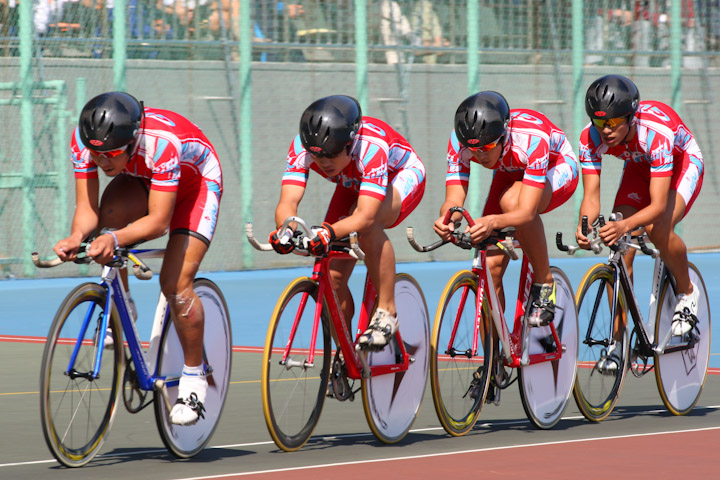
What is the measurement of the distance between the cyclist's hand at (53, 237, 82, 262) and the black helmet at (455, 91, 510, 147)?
2167 millimetres

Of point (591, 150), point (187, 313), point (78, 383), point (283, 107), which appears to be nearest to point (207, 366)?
point (187, 313)

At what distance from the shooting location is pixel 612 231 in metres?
7.67

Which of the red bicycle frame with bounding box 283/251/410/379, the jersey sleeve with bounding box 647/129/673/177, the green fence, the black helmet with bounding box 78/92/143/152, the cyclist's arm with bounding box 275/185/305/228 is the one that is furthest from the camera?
the green fence

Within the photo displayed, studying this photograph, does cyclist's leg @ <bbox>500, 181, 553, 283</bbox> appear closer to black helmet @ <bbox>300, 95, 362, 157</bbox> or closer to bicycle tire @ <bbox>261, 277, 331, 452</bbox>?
black helmet @ <bbox>300, 95, 362, 157</bbox>

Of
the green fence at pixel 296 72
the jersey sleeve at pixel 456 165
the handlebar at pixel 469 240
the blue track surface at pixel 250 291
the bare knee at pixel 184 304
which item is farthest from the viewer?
the green fence at pixel 296 72

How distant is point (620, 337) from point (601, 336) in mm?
108

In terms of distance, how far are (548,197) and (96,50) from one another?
11645 mm

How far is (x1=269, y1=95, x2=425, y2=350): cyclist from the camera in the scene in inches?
268

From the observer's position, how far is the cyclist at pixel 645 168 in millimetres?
7852

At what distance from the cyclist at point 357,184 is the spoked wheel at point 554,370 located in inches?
40.2

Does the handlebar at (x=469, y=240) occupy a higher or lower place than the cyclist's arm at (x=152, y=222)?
lower

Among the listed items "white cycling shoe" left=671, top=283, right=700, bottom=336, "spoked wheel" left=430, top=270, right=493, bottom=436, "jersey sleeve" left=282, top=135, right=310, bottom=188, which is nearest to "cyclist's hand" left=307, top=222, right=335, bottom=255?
"jersey sleeve" left=282, top=135, right=310, bottom=188

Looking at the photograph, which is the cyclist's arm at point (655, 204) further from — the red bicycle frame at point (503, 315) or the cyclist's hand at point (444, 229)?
the cyclist's hand at point (444, 229)

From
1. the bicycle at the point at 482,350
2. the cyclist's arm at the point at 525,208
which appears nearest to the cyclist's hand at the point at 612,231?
the bicycle at the point at 482,350
